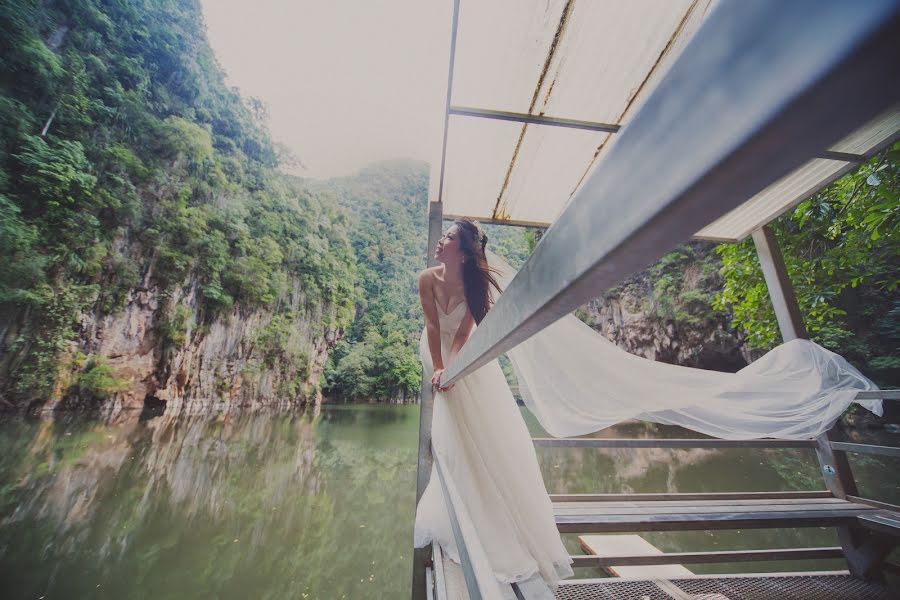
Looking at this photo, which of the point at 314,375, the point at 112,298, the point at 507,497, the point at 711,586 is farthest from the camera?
the point at 314,375

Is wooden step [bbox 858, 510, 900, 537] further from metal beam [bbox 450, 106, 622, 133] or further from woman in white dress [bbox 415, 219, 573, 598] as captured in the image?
metal beam [bbox 450, 106, 622, 133]

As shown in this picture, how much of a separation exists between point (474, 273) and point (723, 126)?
1713 mm

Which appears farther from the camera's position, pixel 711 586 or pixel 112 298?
pixel 112 298

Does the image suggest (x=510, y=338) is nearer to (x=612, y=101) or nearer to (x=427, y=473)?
(x=427, y=473)

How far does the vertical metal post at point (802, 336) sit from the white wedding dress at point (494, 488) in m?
2.09

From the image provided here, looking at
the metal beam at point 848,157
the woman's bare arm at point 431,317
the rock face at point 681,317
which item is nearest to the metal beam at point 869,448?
the metal beam at point 848,157

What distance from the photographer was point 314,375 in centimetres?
1956

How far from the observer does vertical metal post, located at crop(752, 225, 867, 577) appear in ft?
7.00

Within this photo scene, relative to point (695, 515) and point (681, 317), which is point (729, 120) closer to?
point (695, 515)

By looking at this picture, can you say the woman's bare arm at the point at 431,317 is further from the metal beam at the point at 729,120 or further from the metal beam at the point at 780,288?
the metal beam at the point at 780,288

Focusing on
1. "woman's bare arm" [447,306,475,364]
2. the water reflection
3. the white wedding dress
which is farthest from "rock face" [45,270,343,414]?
the white wedding dress

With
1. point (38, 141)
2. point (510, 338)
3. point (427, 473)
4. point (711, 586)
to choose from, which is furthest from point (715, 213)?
point (38, 141)

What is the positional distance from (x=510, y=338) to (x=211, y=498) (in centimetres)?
749

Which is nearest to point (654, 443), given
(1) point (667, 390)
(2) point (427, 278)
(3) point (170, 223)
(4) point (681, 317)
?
(1) point (667, 390)
